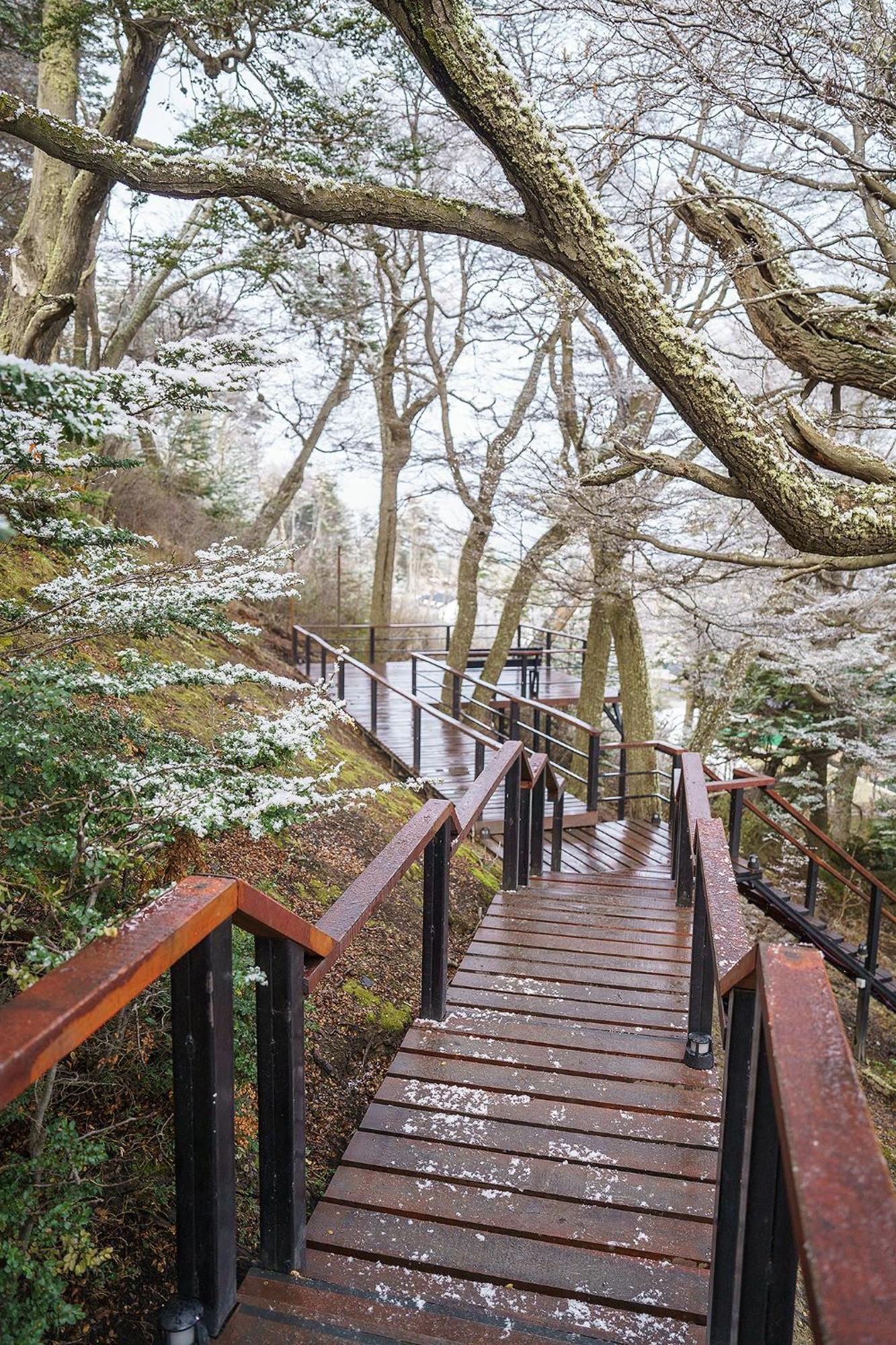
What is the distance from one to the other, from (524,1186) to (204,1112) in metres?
1.17

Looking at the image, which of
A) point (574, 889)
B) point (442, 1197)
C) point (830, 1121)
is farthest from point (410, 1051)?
point (574, 889)

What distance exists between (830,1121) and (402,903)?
4657 millimetres

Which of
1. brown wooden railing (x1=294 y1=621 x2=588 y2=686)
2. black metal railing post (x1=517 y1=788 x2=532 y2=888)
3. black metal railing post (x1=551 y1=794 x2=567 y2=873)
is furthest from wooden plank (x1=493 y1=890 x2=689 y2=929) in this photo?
brown wooden railing (x1=294 y1=621 x2=588 y2=686)

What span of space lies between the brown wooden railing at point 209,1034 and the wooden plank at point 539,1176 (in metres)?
0.57

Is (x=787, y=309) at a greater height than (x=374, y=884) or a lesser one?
greater

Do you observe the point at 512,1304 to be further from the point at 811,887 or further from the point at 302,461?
the point at 302,461

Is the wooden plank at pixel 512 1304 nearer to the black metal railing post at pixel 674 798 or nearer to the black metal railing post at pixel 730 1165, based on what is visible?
the black metal railing post at pixel 730 1165

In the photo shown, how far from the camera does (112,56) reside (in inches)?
368

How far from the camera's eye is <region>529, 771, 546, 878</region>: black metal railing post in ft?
19.5

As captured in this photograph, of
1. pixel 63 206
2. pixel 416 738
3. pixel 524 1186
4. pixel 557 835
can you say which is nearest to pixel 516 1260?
pixel 524 1186

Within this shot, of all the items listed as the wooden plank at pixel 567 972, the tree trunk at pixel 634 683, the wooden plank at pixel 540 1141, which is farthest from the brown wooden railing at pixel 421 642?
the wooden plank at pixel 540 1141

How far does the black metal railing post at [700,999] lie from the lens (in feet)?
9.55

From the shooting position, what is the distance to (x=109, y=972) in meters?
1.21

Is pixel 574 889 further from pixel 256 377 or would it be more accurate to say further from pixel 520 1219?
pixel 256 377
